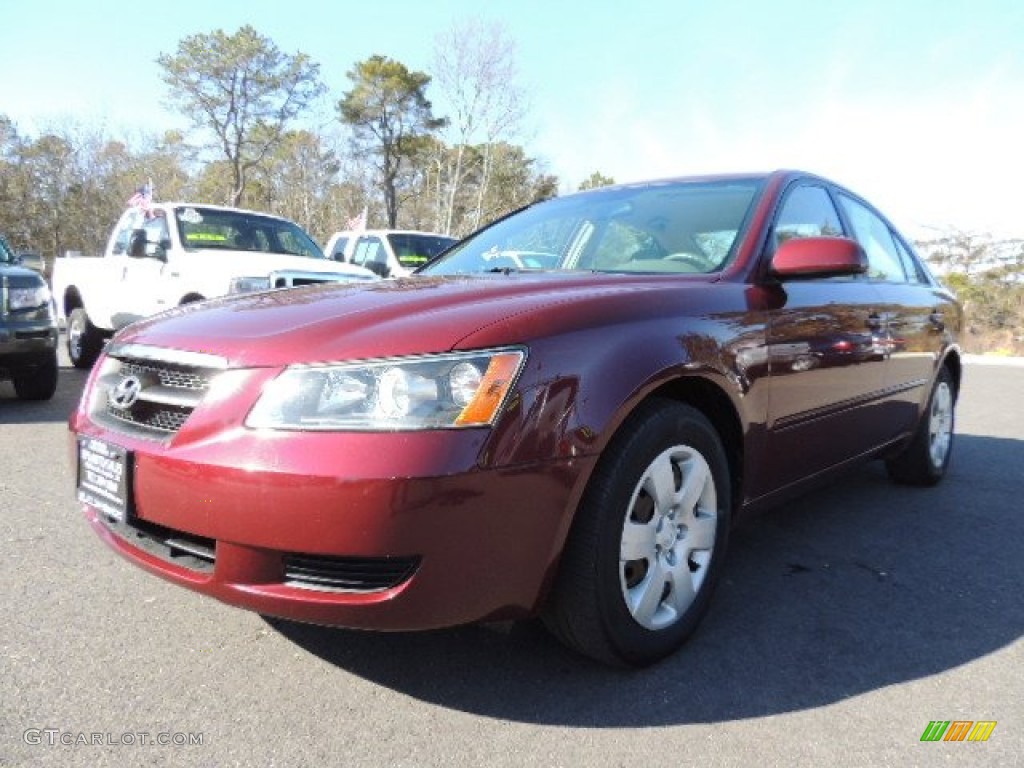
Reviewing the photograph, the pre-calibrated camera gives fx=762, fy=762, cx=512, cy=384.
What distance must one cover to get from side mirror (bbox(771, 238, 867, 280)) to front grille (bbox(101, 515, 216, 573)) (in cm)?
198

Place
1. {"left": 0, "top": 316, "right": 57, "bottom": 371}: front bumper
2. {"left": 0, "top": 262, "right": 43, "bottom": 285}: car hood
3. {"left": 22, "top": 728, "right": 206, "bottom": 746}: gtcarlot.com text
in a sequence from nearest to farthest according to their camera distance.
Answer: {"left": 22, "top": 728, "right": 206, "bottom": 746}: gtcarlot.com text → {"left": 0, "top": 316, "right": 57, "bottom": 371}: front bumper → {"left": 0, "top": 262, "right": 43, "bottom": 285}: car hood

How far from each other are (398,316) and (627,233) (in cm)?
137

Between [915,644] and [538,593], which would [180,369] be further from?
[915,644]

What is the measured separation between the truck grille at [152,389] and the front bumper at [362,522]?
0.13m

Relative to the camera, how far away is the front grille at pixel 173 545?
6.08 feet

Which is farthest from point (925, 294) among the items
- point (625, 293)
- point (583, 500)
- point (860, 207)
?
point (583, 500)

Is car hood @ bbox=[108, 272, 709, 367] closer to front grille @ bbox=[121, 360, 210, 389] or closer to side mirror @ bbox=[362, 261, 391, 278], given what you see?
front grille @ bbox=[121, 360, 210, 389]

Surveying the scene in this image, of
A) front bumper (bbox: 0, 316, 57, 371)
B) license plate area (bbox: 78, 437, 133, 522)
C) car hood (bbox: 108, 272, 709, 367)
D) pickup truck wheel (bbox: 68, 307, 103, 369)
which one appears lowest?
pickup truck wheel (bbox: 68, 307, 103, 369)

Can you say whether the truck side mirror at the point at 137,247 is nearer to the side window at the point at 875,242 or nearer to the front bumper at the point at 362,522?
the front bumper at the point at 362,522

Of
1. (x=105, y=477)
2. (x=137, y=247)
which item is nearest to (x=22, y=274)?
(x=137, y=247)

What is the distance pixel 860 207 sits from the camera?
12.7 ft

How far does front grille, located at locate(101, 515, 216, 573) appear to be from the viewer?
72.9 inches

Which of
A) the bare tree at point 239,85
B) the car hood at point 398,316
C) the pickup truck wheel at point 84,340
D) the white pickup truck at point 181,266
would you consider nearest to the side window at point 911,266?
the car hood at point 398,316

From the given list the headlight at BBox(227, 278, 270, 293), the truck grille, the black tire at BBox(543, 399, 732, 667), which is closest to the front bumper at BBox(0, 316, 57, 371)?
the headlight at BBox(227, 278, 270, 293)
